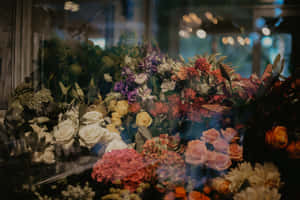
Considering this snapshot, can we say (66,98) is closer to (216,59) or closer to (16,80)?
(16,80)

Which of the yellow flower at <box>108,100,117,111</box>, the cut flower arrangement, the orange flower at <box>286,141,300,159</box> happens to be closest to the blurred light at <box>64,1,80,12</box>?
the cut flower arrangement

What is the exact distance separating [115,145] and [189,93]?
0.27 meters

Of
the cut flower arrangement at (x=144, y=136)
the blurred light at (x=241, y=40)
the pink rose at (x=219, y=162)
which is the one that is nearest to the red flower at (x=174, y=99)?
the cut flower arrangement at (x=144, y=136)

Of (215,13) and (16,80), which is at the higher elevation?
(215,13)

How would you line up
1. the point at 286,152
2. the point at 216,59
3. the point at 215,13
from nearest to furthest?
the point at 286,152
the point at 216,59
the point at 215,13

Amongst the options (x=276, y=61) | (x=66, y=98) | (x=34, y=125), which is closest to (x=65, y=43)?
(x=66, y=98)

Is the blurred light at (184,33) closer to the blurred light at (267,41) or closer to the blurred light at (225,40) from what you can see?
the blurred light at (225,40)

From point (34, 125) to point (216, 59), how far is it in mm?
593

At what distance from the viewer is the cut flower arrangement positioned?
2.18 feet

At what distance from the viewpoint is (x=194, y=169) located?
2.19ft

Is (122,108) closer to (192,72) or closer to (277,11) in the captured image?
(192,72)

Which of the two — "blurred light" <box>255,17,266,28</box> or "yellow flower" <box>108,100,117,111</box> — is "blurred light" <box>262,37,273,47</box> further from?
"yellow flower" <box>108,100,117,111</box>

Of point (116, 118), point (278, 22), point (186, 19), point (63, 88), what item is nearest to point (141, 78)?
point (116, 118)

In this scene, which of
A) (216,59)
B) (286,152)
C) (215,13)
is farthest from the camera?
(215,13)
